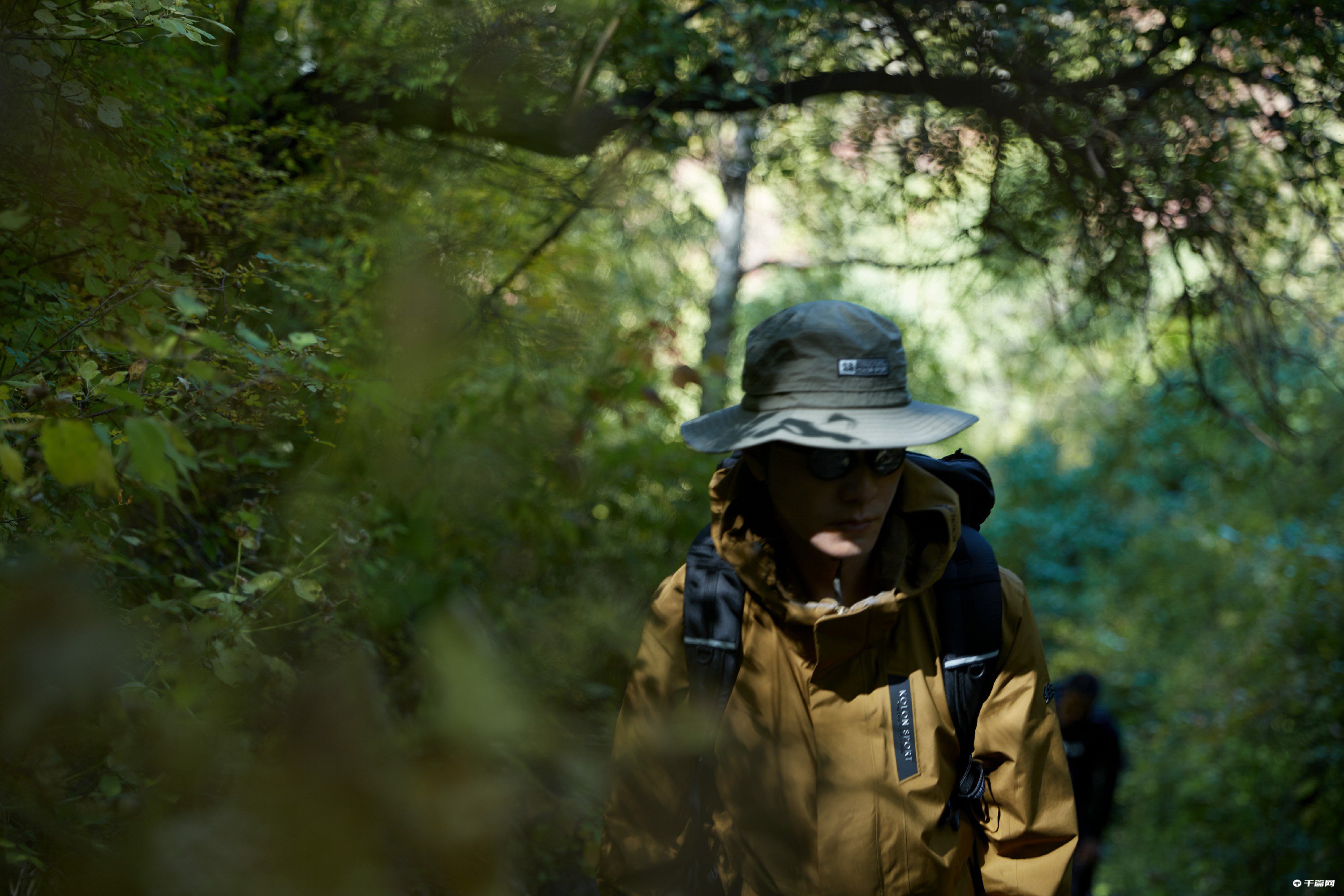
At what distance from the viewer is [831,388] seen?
66.7 inches

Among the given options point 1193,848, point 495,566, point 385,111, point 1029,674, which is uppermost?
point 385,111

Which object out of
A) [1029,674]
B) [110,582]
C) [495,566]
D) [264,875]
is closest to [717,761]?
[1029,674]

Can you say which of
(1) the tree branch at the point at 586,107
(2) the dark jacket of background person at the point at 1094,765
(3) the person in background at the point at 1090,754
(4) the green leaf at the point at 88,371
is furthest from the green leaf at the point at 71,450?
(2) the dark jacket of background person at the point at 1094,765

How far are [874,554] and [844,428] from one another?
31 cm

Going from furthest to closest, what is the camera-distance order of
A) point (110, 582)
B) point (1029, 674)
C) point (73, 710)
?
1. point (110, 582)
2. point (1029, 674)
3. point (73, 710)

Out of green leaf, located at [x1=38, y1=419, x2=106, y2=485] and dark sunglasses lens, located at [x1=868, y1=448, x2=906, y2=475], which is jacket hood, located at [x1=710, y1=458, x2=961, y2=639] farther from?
green leaf, located at [x1=38, y1=419, x2=106, y2=485]

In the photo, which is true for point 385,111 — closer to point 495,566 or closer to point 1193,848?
point 495,566

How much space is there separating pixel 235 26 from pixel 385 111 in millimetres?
548

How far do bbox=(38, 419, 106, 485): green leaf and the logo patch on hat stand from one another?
1.23m

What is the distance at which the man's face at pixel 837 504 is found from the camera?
168cm

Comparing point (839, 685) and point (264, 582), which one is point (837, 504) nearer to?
point (839, 685)

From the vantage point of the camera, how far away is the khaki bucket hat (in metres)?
1.64

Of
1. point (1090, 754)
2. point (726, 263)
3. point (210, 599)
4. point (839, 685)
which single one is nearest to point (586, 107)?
point (210, 599)

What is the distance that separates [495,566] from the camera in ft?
13.1
